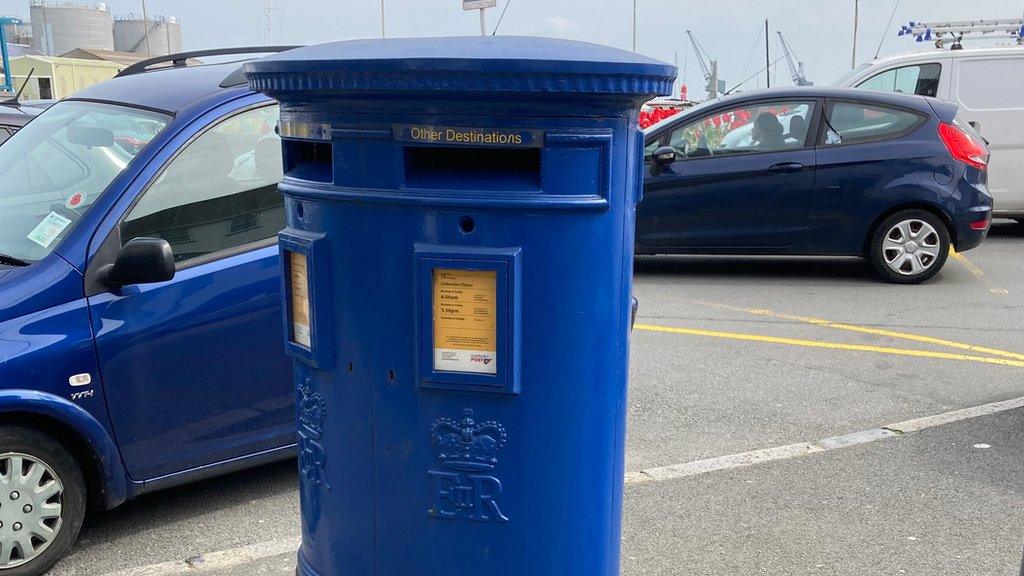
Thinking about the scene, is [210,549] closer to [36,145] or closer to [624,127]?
[36,145]

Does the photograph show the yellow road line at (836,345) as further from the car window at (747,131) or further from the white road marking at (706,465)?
the car window at (747,131)

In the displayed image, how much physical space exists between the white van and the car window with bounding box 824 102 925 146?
114 inches

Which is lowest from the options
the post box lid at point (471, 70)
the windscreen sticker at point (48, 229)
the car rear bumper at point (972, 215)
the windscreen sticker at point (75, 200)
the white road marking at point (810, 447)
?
the white road marking at point (810, 447)

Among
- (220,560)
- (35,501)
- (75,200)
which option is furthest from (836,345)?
(35,501)

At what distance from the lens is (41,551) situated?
11.3 feet

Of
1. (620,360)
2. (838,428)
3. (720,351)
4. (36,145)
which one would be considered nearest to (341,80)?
(620,360)

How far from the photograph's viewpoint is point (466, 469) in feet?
6.84

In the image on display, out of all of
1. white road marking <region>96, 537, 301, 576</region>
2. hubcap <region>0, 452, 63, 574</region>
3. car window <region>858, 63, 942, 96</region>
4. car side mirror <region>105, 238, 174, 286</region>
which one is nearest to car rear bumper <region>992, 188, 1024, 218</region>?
car window <region>858, 63, 942, 96</region>

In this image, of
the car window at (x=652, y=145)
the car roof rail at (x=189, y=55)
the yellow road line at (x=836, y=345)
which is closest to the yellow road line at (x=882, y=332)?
the yellow road line at (x=836, y=345)

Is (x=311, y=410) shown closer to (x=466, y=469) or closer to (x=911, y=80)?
(x=466, y=469)

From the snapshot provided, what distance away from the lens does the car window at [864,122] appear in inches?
338

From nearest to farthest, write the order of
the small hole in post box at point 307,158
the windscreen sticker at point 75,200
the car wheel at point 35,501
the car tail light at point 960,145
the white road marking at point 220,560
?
the small hole in post box at point 307,158, the car wheel at point 35,501, the white road marking at point 220,560, the windscreen sticker at point 75,200, the car tail light at point 960,145

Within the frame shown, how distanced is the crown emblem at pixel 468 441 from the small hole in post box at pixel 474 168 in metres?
0.46

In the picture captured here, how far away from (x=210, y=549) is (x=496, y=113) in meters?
2.40
